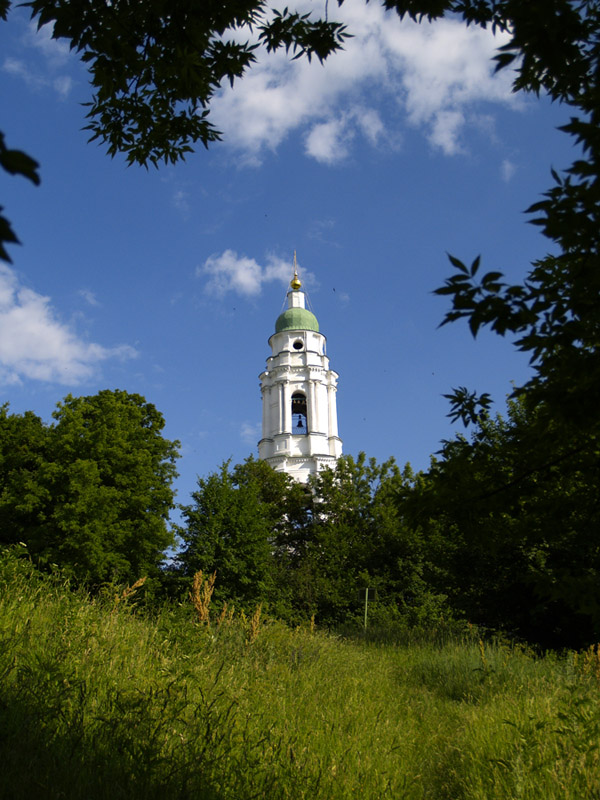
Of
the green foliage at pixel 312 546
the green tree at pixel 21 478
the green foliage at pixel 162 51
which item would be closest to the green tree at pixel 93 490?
the green tree at pixel 21 478

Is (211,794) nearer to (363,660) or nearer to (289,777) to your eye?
(289,777)

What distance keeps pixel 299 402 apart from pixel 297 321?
25.1ft

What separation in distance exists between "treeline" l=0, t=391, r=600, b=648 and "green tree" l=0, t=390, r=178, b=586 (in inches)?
2.3

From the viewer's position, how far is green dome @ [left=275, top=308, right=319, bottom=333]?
166ft

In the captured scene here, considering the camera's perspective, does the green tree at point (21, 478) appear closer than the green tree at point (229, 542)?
Yes

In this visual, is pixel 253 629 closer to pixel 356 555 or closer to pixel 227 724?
pixel 227 724

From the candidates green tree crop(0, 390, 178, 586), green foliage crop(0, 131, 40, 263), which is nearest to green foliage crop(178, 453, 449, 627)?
green tree crop(0, 390, 178, 586)

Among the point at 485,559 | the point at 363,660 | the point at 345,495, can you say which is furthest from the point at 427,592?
the point at 363,660

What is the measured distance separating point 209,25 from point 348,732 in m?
6.03

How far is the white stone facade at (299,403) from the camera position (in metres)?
43.9

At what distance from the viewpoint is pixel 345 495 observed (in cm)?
3594

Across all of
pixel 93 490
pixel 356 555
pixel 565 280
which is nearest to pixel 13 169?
pixel 565 280

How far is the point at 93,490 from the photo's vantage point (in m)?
23.9

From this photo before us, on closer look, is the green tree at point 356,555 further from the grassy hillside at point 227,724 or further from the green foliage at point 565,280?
the green foliage at point 565,280
